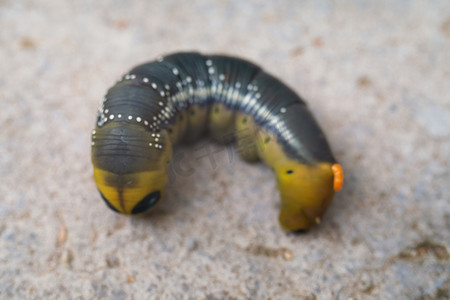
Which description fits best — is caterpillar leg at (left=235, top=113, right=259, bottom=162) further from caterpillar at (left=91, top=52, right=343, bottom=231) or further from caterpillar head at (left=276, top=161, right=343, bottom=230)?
caterpillar head at (left=276, top=161, right=343, bottom=230)

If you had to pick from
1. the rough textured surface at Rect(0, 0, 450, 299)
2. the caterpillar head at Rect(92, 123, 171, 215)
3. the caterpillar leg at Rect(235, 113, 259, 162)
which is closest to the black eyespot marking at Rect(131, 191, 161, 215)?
the caterpillar head at Rect(92, 123, 171, 215)

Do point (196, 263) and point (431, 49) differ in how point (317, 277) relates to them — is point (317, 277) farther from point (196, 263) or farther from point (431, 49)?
point (431, 49)

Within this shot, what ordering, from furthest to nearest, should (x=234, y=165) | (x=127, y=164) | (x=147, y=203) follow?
(x=234, y=165)
(x=147, y=203)
(x=127, y=164)

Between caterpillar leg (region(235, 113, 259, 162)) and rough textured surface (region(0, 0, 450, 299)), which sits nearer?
rough textured surface (region(0, 0, 450, 299))

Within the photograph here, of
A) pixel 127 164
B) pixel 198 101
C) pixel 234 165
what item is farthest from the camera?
pixel 234 165

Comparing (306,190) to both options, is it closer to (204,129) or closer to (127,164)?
(204,129)

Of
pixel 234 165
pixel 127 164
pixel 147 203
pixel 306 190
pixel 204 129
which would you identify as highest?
pixel 127 164

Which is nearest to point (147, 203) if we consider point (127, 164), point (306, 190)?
point (127, 164)

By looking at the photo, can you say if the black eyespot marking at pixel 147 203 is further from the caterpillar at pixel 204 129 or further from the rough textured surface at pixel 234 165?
the rough textured surface at pixel 234 165
